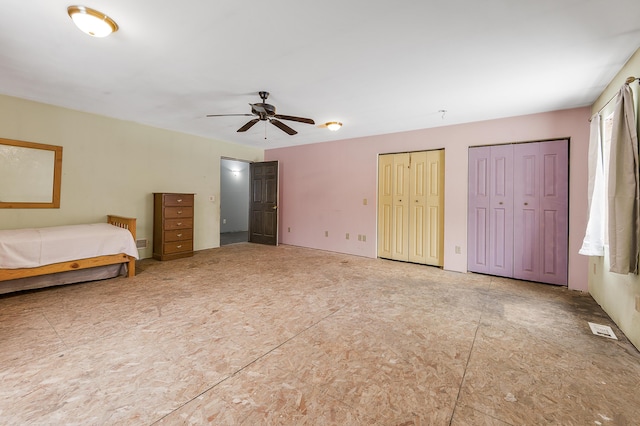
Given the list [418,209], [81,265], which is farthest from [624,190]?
[81,265]

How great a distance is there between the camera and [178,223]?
4.96 meters

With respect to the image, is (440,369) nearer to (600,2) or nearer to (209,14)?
(600,2)

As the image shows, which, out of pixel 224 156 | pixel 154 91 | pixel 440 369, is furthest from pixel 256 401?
pixel 224 156

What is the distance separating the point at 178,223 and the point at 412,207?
4.24 meters

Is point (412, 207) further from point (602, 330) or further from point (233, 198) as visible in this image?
point (233, 198)

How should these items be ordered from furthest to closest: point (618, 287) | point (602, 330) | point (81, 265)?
1. point (81, 265)
2. point (618, 287)
3. point (602, 330)

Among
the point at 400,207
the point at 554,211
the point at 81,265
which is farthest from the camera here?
the point at 400,207

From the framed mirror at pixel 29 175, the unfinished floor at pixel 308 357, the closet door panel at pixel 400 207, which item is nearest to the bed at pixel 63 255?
the unfinished floor at pixel 308 357

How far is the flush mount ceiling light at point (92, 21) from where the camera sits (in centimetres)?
188

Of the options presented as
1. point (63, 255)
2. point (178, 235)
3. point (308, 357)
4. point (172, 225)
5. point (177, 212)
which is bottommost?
point (308, 357)

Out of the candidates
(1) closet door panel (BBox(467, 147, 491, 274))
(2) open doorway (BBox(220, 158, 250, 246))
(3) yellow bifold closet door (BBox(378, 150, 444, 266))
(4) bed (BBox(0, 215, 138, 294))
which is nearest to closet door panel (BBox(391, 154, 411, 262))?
(3) yellow bifold closet door (BBox(378, 150, 444, 266))

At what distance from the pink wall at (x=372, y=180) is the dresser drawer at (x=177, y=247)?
2283 millimetres

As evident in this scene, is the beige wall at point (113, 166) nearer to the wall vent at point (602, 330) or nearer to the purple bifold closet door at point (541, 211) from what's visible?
the purple bifold closet door at point (541, 211)

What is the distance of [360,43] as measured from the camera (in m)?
2.27
